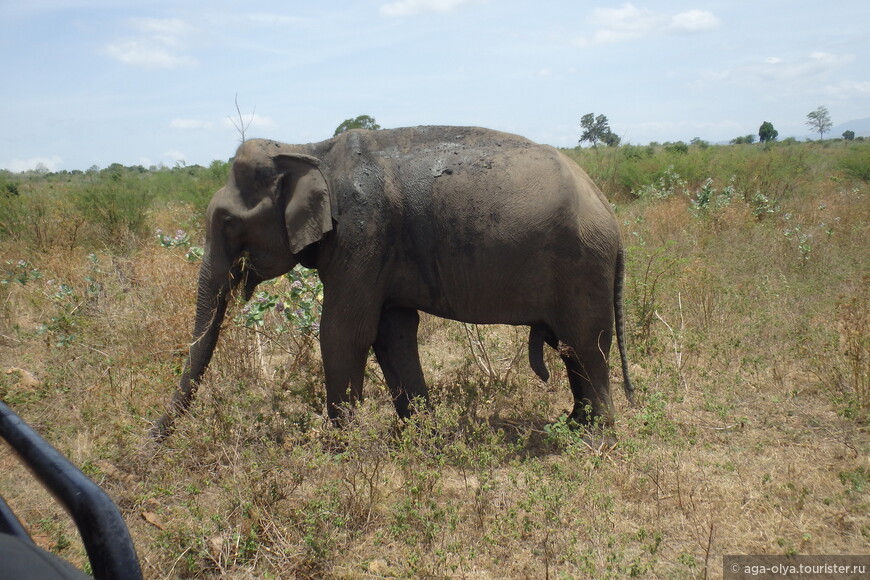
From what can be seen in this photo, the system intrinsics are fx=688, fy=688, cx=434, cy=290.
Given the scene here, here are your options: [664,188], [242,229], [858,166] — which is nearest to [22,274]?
[242,229]

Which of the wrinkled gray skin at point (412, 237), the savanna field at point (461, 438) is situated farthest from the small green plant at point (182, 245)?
the wrinkled gray skin at point (412, 237)

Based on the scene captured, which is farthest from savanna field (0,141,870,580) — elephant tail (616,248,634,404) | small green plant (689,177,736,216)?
small green plant (689,177,736,216)

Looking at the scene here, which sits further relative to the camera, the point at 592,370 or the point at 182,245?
the point at 182,245

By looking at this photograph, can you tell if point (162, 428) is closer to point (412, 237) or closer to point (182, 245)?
point (412, 237)

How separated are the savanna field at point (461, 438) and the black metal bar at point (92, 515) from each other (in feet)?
7.98

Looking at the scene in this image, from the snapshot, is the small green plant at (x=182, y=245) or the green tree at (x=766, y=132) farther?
the green tree at (x=766, y=132)

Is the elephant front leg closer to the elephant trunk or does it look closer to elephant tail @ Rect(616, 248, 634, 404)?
the elephant trunk

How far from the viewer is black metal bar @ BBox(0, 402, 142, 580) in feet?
4.25

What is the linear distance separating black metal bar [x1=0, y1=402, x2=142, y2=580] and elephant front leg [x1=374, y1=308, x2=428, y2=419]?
13.2ft

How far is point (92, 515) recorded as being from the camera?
1.33 metres

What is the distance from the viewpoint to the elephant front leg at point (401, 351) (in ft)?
17.7

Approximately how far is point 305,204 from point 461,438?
6.40 ft

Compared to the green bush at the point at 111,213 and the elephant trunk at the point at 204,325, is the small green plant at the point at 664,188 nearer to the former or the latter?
the green bush at the point at 111,213

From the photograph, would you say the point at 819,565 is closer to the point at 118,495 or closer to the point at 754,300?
the point at 118,495
